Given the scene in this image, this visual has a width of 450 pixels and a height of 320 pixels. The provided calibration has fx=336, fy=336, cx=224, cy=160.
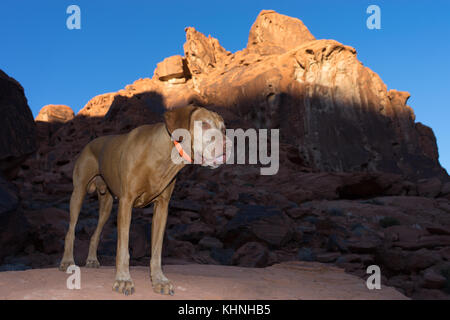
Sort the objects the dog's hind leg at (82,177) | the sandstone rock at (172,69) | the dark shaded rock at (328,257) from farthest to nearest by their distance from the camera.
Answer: the sandstone rock at (172,69) → the dark shaded rock at (328,257) → the dog's hind leg at (82,177)

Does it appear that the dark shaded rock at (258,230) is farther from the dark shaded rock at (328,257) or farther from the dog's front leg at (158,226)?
the dog's front leg at (158,226)

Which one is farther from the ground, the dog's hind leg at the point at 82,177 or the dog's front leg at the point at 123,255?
the dog's hind leg at the point at 82,177

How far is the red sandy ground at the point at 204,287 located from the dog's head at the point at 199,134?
1.39 meters

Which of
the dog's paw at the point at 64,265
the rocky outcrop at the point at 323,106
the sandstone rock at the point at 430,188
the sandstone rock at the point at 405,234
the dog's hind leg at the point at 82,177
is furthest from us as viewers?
the rocky outcrop at the point at 323,106

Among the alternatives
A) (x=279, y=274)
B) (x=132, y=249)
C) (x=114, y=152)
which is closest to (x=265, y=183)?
(x=132, y=249)

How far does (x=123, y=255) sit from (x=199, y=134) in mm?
1485

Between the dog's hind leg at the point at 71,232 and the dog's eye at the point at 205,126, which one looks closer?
the dog's eye at the point at 205,126

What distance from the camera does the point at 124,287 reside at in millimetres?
3262

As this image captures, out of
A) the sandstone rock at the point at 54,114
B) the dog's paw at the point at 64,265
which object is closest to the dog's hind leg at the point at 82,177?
the dog's paw at the point at 64,265

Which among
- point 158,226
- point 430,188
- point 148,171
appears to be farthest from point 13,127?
point 430,188

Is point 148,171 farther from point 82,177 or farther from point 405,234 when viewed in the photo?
point 405,234

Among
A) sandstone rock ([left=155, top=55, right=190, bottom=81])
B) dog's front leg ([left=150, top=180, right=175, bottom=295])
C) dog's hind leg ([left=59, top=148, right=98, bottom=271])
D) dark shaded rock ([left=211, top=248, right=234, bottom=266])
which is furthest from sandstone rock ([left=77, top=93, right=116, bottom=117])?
dog's front leg ([left=150, top=180, right=175, bottom=295])

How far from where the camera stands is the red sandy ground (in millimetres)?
3141

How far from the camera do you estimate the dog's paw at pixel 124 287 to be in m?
3.23
